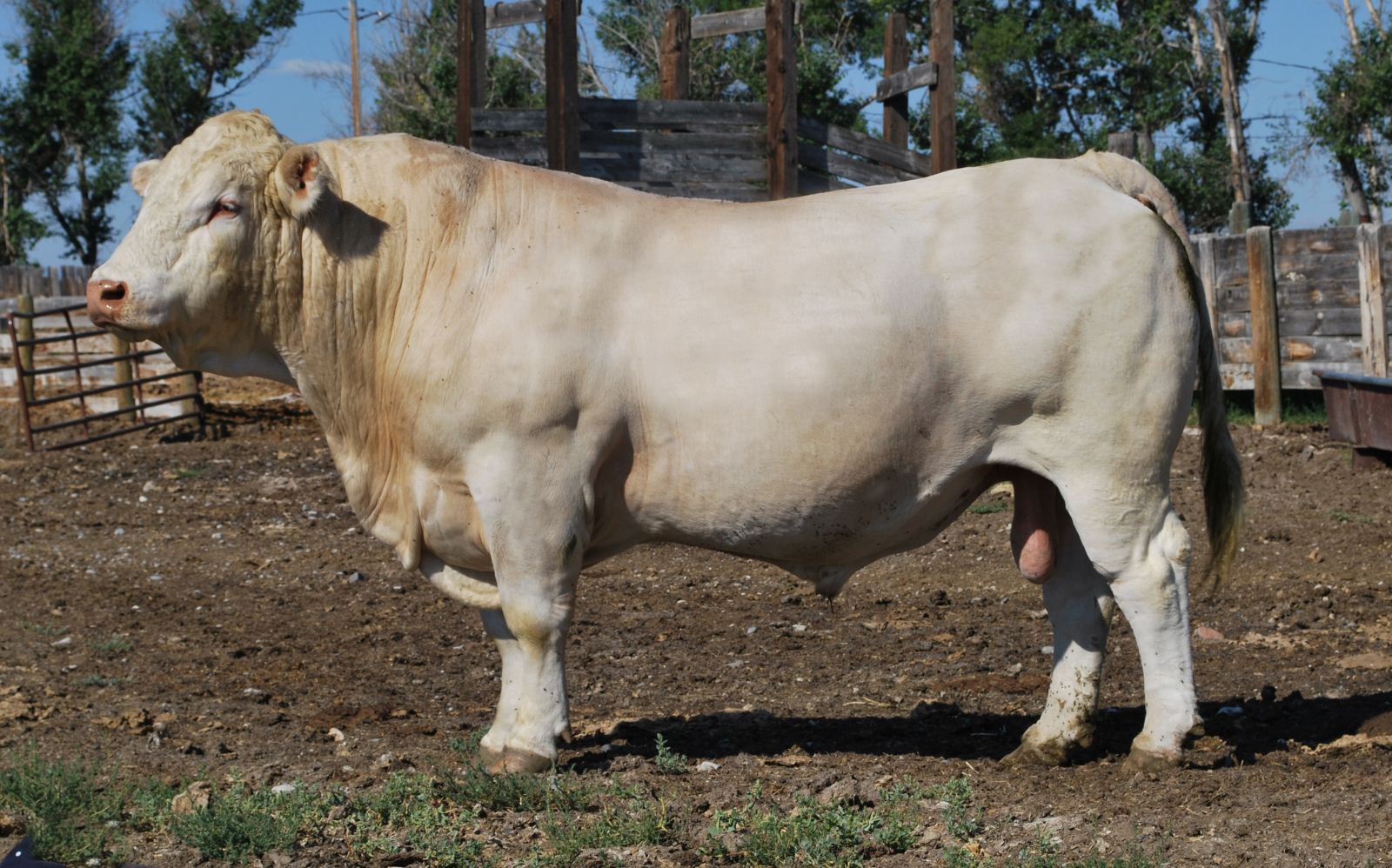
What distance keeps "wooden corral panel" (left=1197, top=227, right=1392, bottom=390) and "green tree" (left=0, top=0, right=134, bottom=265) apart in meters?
36.6

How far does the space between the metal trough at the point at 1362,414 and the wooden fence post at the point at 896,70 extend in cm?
387

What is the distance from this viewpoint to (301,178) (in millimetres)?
4789

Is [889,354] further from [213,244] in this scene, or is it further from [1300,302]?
[1300,302]

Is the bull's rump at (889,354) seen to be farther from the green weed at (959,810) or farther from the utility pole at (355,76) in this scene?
the utility pole at (355,76)

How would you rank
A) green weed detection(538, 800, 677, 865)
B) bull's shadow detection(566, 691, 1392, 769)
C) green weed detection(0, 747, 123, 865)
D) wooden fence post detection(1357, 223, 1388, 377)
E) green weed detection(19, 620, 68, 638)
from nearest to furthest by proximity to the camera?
green weed detection(538, 800, 677, 865)
green weed detection(0, 747, 123, 865)
bull's shadow detection(566, 691, 1392, 769)
green weed detection(19, 620, 68, 638)
wooden fence post detection(1357, 223, 1388, 377)

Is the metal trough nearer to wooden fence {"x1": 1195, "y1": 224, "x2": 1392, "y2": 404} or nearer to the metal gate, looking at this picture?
wooden fence {"x1": 1195, "y1": 224, "x2": 1392, "y2": 404}

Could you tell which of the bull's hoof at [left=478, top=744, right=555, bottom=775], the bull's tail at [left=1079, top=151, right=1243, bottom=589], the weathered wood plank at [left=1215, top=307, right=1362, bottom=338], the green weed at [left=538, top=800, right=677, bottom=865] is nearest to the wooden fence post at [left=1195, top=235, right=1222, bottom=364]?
the weathered wood plank at [left=1215, top=307, right=1362, bottom=338]

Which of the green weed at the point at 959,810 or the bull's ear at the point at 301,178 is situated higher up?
the bull's ear at the point at 301,178

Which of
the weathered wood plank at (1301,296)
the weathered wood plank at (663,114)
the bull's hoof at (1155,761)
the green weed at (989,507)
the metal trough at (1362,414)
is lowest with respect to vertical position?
the bull's hoof at (1155,761)

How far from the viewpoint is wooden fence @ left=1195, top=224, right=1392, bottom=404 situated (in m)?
13.6

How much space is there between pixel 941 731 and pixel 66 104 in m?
42.4

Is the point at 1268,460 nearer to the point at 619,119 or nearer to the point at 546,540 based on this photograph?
the point at 619,119

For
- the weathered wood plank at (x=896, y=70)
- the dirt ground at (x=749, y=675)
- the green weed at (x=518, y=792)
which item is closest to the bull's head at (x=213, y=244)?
the dirt ground at (x=749, y=675)

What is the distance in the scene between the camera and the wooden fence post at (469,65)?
1032cm
